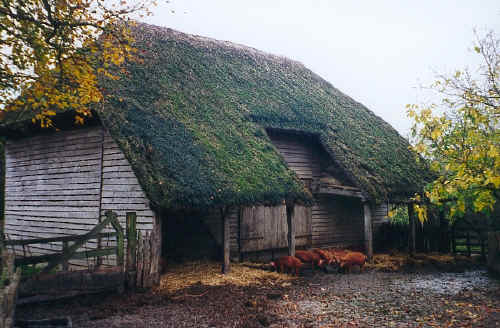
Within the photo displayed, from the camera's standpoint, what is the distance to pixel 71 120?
11602 millimetres

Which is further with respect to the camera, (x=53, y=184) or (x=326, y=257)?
(x=53, y=184)

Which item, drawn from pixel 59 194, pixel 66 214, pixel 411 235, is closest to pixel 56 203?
pixel 59 194

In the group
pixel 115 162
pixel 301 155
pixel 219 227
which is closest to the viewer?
pixel 115 162

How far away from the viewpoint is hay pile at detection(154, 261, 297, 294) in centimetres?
976

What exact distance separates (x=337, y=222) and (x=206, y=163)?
730cm

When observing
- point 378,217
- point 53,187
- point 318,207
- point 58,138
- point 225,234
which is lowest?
point 225,234

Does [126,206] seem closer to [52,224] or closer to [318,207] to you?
[52,224]

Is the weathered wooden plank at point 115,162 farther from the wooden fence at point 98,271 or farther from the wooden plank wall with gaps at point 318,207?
the wooden plank wall with gaps at point 318,207

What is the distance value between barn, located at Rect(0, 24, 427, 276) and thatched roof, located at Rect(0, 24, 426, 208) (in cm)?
4

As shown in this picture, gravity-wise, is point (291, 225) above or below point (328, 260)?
above

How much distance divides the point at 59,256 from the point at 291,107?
10.4m

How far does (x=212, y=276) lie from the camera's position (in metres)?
10.6

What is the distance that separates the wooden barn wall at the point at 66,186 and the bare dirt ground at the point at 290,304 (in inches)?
98.2

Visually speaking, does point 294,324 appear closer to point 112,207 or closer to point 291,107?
point 112,207
